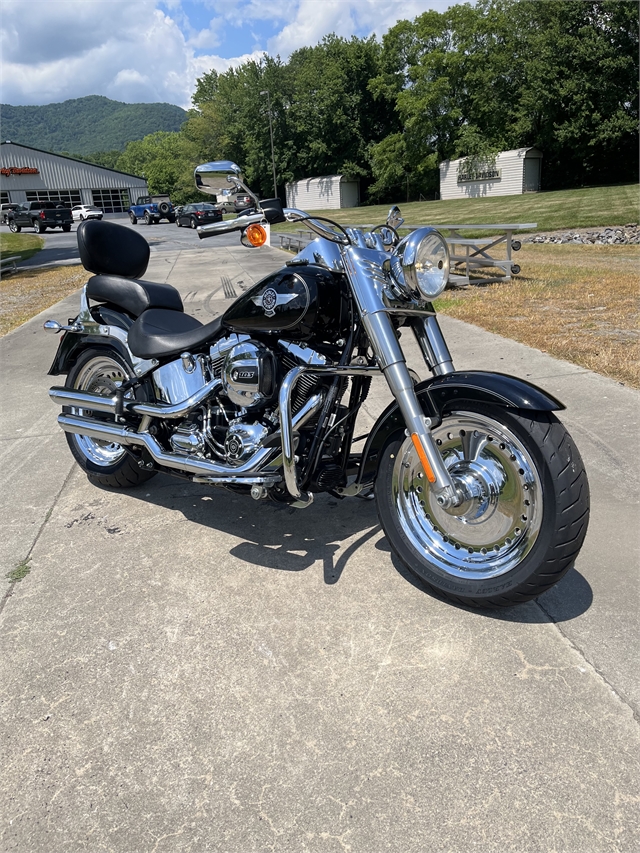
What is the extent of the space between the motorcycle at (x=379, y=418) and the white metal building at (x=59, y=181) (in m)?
63.7

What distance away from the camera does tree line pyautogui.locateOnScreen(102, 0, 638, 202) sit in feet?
139

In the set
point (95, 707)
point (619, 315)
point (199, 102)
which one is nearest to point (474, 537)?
point (95, 707)

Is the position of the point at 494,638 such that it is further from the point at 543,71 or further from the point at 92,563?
the point at 543,71

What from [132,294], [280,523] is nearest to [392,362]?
[280,523]

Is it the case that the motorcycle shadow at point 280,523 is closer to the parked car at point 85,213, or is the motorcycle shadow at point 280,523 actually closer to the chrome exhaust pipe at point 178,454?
the chrome exhaust pipe at point 178,454

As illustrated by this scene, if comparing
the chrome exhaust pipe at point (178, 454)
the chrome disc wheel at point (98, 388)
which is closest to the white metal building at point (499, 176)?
the chrome disc wheel at point (98, 388)

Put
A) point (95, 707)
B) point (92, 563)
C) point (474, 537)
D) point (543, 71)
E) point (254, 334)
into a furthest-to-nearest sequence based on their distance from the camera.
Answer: point (543, 71), point (92, 563), point (254, 334), point (474, 537), point (95, 707)

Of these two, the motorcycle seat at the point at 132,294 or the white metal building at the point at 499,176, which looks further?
the white metal building at the point at 499,176

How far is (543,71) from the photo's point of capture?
43938 mm

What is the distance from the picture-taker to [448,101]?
50812mm

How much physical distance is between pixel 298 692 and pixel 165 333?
78.3 inches

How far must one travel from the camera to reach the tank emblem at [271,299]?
8.69 feet

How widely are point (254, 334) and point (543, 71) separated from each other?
5019 cm

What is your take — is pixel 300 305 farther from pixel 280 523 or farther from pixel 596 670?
pixel 596 670
